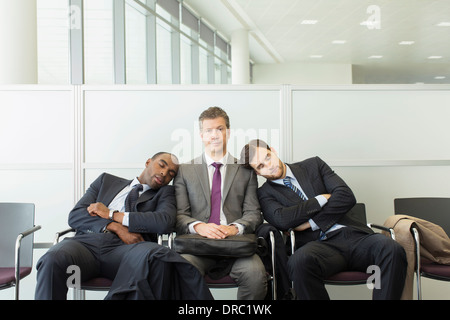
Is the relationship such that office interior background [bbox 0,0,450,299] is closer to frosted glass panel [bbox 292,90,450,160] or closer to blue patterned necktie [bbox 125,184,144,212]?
→ frosted glass panel [bbox 292,90,450,160]

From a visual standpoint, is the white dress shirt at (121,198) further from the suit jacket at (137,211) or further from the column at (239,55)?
the column at (239,55)

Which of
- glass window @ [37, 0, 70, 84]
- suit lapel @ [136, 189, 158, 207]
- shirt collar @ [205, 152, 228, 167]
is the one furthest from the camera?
glass window @ [37, 0, 70, 84]

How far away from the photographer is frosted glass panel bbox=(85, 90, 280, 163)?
3.23 meters

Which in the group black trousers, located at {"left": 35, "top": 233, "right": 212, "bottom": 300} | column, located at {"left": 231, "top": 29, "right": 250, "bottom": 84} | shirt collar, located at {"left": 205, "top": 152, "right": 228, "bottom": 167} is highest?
column, located at {"left": 231, "top": 29, "right": 250, "bottom": 84}

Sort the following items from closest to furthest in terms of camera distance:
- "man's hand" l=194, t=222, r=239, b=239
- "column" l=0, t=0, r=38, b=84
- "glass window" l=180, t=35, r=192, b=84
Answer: "man's hand" l=194, t=222, r=239, b=239 → "column" l=0, t=0, r=38, b=84 → "glass window" l=180, t=35, r=192, b=84

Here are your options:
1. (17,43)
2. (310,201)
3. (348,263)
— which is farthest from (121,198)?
(17,43)

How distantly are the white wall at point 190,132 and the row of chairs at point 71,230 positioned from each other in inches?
13.1

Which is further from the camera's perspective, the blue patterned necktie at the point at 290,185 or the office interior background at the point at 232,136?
the office interior background at the point at 232,136

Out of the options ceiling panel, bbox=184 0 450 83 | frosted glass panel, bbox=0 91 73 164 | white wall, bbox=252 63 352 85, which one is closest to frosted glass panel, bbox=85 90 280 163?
frosted glass panel, bbox=0 91 73 164

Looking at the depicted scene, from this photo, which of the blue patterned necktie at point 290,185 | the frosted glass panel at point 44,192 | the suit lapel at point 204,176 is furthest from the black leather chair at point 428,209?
the frosted glass panel at point 44,192

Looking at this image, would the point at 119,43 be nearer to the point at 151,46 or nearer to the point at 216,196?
the point at 151,46

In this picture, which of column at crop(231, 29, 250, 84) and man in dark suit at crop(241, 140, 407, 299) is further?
column at crop(231, 29, 250, 84)

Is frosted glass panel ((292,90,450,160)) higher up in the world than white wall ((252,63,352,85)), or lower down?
lower down

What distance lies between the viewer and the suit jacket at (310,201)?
8.65 feet
